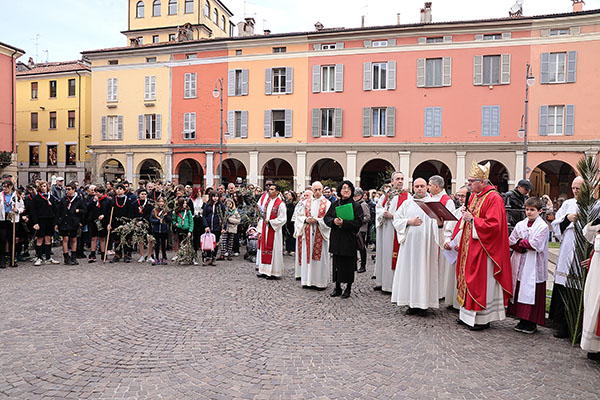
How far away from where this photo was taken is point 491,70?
2402 centimetres

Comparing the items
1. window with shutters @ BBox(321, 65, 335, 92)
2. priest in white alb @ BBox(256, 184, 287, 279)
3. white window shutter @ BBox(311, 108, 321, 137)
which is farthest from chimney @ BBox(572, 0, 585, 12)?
priest in white alb @ BBox(256, 184, 287, 279)

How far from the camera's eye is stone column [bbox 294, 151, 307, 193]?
88.4 feet

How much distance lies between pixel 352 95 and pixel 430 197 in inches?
811

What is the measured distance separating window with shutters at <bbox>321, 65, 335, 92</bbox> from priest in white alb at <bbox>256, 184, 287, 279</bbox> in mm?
19060

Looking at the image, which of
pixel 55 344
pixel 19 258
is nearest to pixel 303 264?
pixel 55 344

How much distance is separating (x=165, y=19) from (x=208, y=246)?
110 feet

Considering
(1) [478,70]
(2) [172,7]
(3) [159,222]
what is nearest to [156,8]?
(2) [172,7]

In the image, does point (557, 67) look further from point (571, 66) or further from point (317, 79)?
point (317, 79)

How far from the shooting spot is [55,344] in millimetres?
4859

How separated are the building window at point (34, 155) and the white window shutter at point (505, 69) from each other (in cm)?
3707

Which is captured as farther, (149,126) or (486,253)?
(149,126)

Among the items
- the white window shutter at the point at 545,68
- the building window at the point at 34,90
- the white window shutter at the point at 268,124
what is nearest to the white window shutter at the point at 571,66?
the white window shutter at the point at 545,68

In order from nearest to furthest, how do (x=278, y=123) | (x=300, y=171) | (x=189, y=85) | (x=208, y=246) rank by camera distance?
(x=208, y=246), (x=300, y=171), (x=278, y=123), (x=189, y=85)

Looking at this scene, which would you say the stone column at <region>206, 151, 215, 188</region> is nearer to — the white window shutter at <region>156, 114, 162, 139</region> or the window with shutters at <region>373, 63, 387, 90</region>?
the white window shutter at <region>156, 114, 162, 139</region>
